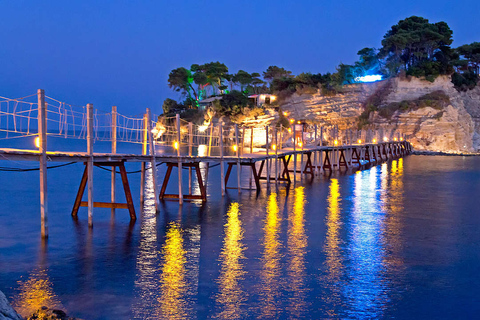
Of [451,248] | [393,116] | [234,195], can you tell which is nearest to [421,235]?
[451,248]

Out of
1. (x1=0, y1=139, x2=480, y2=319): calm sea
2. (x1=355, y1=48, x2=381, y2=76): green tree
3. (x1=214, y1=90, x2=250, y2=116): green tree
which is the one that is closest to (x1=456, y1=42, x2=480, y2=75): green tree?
(x1=355, y1=48, x2=381, y2=76): green tree

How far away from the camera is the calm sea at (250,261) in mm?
7891

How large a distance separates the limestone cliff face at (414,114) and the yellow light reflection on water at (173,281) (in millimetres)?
49679

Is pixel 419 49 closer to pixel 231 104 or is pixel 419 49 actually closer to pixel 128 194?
pixel 231 104

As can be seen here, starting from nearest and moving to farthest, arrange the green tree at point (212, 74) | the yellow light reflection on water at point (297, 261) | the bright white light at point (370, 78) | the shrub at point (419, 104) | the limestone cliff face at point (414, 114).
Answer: the yellow light reflection on water at point (297, 261)
the limestone cliff face at point (414, 114)
the shrub at point (419, 104)
the bright white light at point (370, 78)
the green tree at point (212, 74)

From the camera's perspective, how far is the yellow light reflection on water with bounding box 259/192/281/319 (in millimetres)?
7820

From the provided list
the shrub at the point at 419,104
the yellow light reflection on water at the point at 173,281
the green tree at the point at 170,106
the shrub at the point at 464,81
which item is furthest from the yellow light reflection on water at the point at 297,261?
the green tree at the point at 170,106

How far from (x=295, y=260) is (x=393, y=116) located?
54409mm

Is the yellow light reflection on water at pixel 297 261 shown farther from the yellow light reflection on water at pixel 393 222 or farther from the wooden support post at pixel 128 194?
the wooden support post at pixel 128 194

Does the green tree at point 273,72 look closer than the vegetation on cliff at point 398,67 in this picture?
No

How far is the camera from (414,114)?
195ft

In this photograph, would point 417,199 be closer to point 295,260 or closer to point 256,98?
point 295,260

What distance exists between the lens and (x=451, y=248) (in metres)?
12.0

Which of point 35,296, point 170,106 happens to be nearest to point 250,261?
point 35,296
